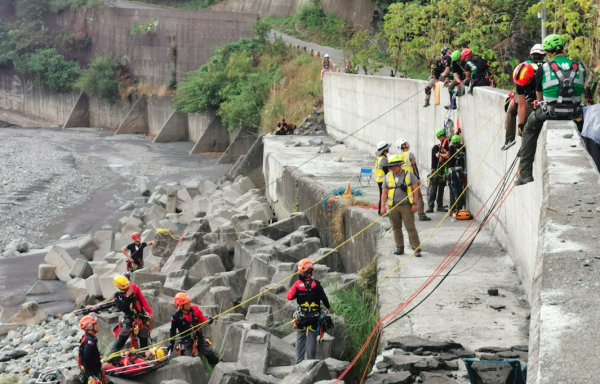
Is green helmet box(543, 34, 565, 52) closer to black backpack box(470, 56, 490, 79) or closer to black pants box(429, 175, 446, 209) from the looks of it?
black backpack box(470, 56, 490, 79)

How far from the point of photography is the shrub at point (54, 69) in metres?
54.4

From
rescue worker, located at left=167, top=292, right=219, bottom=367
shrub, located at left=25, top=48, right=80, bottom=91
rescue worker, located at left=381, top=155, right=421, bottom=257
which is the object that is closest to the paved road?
shrub, located at left=25, top=48, right=80, bottom=91

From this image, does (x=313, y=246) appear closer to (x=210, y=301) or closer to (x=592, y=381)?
(x=210, y=301)

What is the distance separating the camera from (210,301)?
514 inches

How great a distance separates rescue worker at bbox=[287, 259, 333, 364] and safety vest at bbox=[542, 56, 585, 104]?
10.7 feet

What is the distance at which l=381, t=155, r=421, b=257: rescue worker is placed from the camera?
1105cm

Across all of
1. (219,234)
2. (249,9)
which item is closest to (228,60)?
(249,9)

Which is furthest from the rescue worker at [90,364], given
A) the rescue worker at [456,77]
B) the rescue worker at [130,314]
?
the rescue worker at [456,77]

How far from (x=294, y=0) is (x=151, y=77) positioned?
9.47 m

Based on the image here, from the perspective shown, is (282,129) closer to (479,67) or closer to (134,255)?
(134,255)

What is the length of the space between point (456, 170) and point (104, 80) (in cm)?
3988

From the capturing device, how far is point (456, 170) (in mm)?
13547

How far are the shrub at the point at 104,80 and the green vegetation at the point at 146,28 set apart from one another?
2.53 meters

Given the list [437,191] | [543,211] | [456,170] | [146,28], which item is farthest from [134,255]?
[146,28]
